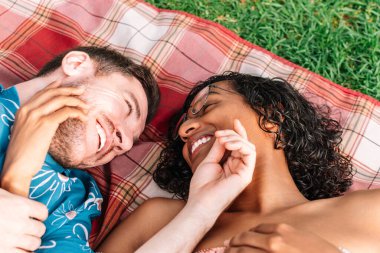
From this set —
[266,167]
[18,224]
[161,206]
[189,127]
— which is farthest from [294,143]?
[18,224]

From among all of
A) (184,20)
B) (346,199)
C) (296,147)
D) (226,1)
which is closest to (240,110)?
(296,147)

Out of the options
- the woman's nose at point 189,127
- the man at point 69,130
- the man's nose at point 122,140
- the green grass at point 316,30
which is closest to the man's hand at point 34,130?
the man at point 69,130

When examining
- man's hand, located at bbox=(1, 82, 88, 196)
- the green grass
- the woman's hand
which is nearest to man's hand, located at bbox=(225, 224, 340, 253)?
the woman's hand

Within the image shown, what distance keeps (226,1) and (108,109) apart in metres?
1.89

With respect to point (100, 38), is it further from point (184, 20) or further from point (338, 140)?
point (338, 140)

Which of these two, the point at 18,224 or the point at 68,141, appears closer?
the point at 18,224

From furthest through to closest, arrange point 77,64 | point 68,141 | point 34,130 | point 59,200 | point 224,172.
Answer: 1. point 77,64
2. point 59,200
3. point 68,141
4. point 224,172
5. point 34,130

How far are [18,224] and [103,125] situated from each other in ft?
2.71

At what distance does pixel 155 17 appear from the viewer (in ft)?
13.7

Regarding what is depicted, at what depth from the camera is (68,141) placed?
2.90 meters

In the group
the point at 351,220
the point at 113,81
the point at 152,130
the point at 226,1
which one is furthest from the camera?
the point at 226,1

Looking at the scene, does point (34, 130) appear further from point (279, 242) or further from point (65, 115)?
point (279, 242)

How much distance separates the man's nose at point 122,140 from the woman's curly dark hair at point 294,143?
0.33 m

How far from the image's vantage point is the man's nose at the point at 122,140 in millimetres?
3139
